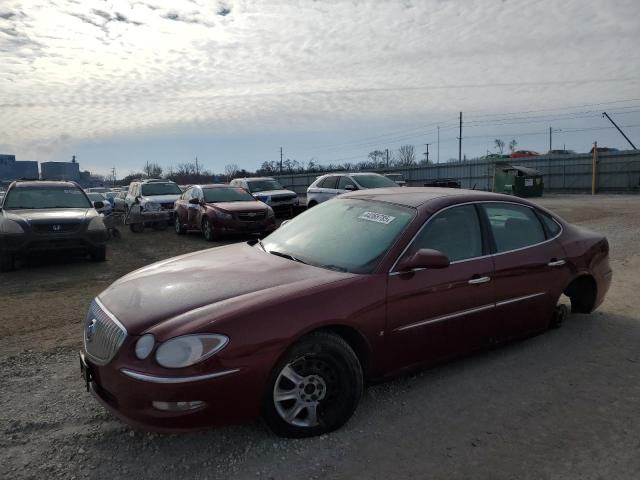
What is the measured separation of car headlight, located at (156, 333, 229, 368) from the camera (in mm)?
2715

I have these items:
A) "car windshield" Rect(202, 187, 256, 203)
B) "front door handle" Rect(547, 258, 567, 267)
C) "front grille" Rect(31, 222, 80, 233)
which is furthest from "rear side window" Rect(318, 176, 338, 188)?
"front door handle" Rect(547, 258, 567, 267)

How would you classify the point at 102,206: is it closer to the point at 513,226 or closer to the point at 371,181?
the point at 371,181

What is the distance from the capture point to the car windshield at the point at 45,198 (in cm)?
987

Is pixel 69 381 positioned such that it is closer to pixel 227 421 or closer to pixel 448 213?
pixel 227 421

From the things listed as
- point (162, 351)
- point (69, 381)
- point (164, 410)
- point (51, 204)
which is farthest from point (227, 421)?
point (51, 204)

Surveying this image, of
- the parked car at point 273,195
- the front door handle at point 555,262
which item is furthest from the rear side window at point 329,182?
the front door handle at point 555,262

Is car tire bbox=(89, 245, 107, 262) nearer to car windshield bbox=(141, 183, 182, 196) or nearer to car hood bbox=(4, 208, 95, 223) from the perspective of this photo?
car hood bbox=(4, 208, 95, 223)

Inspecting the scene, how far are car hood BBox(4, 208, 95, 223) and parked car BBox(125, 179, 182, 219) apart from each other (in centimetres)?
653

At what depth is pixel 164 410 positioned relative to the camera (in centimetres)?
270

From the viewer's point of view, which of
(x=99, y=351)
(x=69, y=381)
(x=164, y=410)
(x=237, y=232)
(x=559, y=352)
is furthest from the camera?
(x=237, y=232)

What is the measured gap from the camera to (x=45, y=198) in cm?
1012

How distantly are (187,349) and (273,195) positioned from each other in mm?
14320

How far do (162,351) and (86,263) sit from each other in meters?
7.98

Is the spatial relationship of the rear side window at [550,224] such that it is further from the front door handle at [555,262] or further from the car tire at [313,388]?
the car tire at [313,388]
